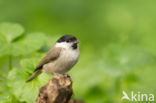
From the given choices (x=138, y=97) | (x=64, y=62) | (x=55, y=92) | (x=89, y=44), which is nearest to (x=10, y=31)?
(x=64, y=62)

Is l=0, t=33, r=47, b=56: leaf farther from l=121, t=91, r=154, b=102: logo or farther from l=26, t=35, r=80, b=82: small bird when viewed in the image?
l=121, t=91, r=154, b=102: logo

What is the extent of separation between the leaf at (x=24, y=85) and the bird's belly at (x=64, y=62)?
0.49 ft

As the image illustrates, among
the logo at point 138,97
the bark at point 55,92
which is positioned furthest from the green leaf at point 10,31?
the logo at point 138,97

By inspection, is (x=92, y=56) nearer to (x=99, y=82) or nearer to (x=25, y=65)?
(x=99, y=82)

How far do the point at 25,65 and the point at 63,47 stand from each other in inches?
19.2

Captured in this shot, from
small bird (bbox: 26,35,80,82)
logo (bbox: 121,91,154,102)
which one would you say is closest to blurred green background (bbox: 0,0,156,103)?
small bird (bbox: 26,35,80,82)

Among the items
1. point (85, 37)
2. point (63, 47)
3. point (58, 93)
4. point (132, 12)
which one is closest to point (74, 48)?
point (63, 47)

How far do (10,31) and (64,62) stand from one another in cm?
106

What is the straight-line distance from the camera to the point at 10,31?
5.19m

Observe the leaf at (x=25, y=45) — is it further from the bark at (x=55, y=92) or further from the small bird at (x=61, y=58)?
the bark at (x=55, y=92)

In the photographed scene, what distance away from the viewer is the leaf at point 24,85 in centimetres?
450

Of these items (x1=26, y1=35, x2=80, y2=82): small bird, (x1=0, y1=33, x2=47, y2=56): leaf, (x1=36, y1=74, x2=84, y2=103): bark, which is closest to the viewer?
(x1=36, y1=74, x2=84, y2=103): bark

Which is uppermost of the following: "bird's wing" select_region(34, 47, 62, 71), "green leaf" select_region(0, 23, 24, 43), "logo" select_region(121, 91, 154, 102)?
"green leaf" select_region(0, 23, 24, 43)

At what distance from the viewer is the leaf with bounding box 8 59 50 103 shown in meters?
4.50
